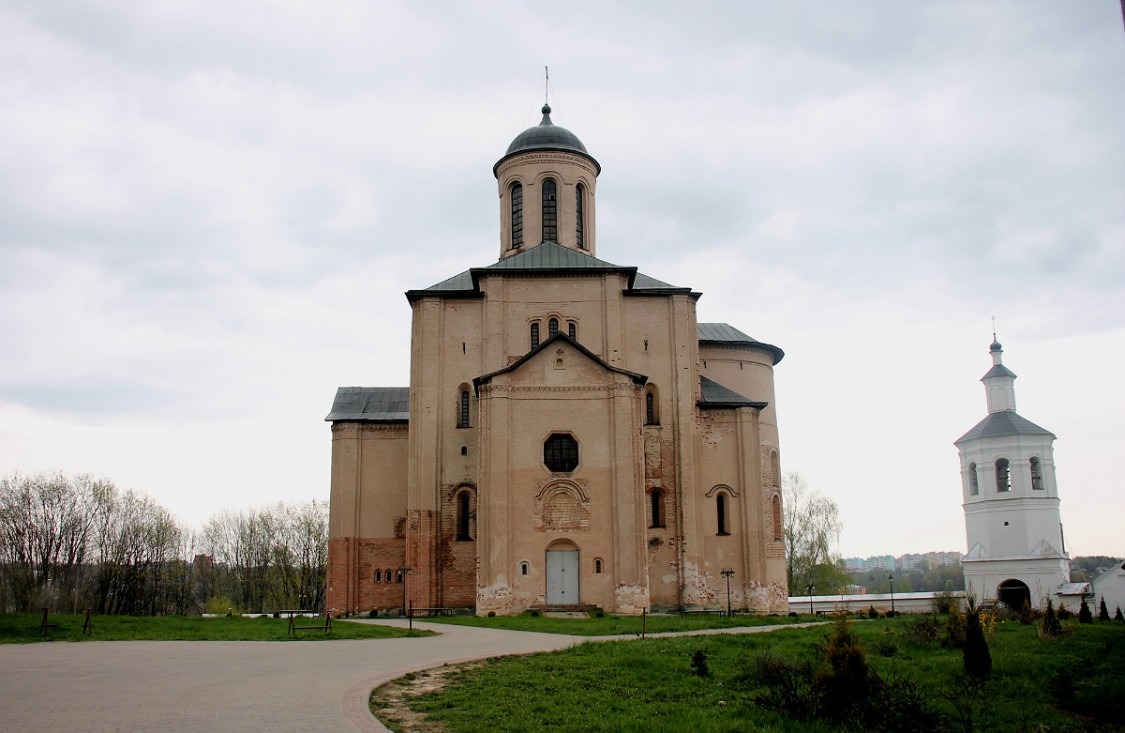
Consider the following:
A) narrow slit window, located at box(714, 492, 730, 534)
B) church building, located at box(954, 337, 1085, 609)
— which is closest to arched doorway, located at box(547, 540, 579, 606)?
narrow slit window, located at box(714, 492, 730, 534)

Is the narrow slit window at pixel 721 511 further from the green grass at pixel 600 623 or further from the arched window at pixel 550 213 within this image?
the arched window at pixel 550 213

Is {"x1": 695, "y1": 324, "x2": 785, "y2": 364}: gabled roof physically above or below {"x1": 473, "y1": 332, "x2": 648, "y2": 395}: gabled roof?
above

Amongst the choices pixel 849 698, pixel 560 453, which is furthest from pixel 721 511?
pixel 849 698

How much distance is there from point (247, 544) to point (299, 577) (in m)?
4.38

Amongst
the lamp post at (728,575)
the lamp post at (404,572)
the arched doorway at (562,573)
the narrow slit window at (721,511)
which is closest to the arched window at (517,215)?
the narrow slit window at (721,511)

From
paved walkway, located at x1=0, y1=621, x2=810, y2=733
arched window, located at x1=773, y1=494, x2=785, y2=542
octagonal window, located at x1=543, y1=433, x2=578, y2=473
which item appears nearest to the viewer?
paved walkway, located at x1=0, y1=621, x2=810, y2=733

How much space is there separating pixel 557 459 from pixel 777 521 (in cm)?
957

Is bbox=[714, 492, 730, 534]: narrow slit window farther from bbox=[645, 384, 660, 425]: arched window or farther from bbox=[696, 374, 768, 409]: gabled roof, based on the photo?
bbox=[645, 384, 660, 425]: arched window

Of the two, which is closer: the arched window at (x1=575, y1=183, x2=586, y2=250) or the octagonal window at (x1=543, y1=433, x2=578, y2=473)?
the octagonal window at (x1=543, y1=433, x2=578, y2=473)

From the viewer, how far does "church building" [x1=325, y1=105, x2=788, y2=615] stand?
27.6m

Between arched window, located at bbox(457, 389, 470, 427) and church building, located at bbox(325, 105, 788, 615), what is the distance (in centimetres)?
5

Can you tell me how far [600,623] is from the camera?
2216cm

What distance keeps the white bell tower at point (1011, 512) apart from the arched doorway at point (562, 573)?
1016 inches

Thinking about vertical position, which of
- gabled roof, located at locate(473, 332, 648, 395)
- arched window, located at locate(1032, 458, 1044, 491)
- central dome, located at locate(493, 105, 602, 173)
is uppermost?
central dome, located at locate(493, 105, 602, 173)
